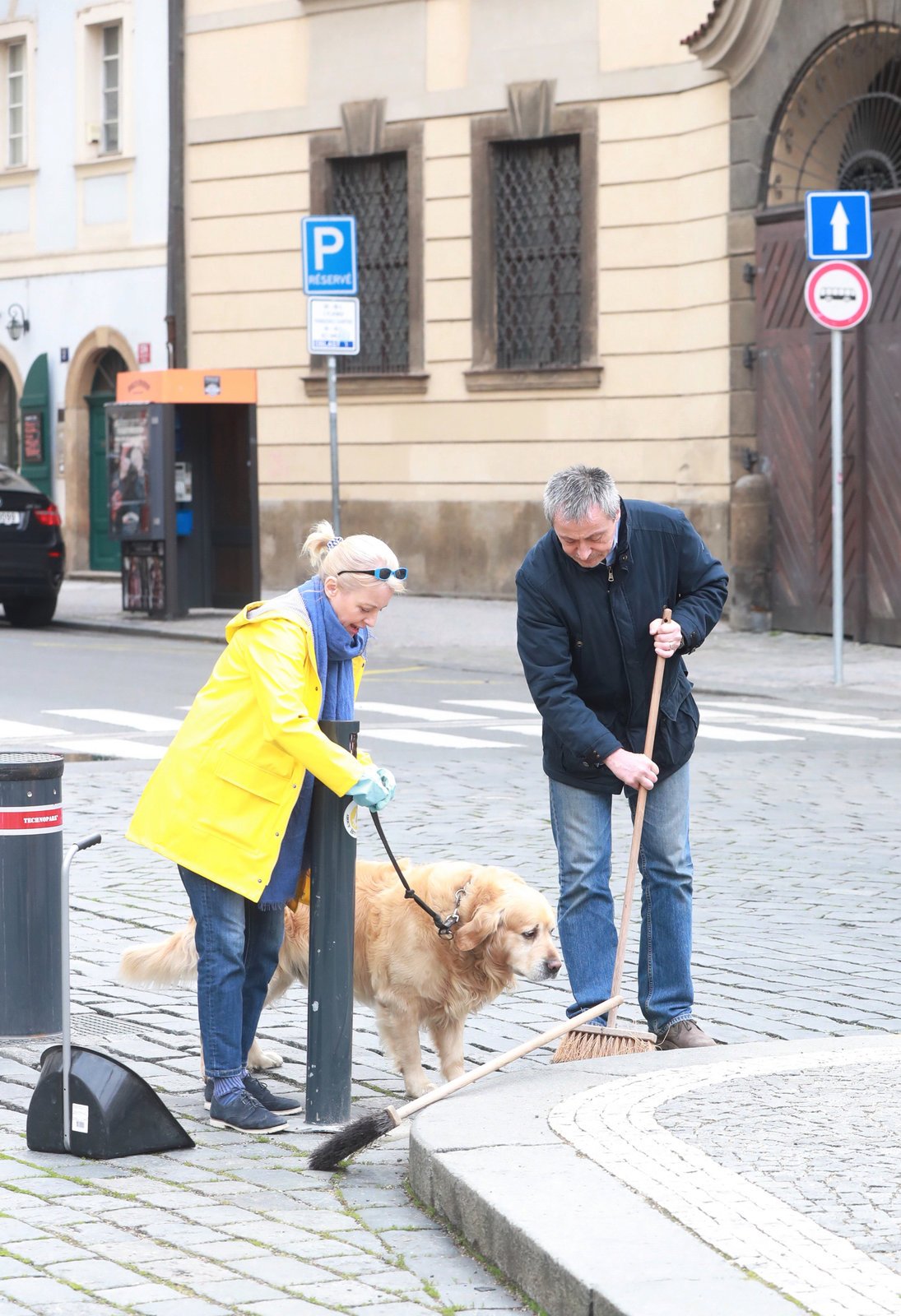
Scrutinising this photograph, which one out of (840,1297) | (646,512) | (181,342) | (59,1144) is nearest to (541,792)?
(646,512)

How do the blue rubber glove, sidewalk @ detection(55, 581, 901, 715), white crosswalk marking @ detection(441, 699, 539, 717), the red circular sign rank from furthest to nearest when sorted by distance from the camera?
1. sidewalk @ detection(55, 581, 901, 715)
2. the red circular sign
3. white crosswalk marking @ detection(441, 699, 539, 717)
4. the blue rubber glove

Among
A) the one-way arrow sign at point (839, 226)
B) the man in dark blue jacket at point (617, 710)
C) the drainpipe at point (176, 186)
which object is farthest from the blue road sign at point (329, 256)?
the man in dark blue jacket at point (617, 710)

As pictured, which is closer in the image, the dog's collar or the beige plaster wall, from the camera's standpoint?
the dog's collar

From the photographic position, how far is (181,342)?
25.7 meters

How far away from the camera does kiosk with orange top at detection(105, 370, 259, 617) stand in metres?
21.6

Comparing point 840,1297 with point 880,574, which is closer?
point 840,1297

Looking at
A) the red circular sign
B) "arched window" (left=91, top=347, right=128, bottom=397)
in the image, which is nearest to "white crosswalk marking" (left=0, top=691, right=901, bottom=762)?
the red circular sign

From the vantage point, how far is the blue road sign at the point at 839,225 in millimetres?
15750

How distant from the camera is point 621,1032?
5.67m

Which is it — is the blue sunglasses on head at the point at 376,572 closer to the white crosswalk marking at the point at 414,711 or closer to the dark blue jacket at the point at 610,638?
the dark blue jacket at the point at 610,638

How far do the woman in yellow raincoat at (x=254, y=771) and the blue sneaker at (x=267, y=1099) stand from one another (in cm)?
2

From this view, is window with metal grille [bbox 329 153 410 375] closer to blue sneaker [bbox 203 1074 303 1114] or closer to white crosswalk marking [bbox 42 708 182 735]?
white crosswalk marking [bbox 42 708 182 735]

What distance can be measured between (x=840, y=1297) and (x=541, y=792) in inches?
289

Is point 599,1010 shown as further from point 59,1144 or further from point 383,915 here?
point 59,1144
